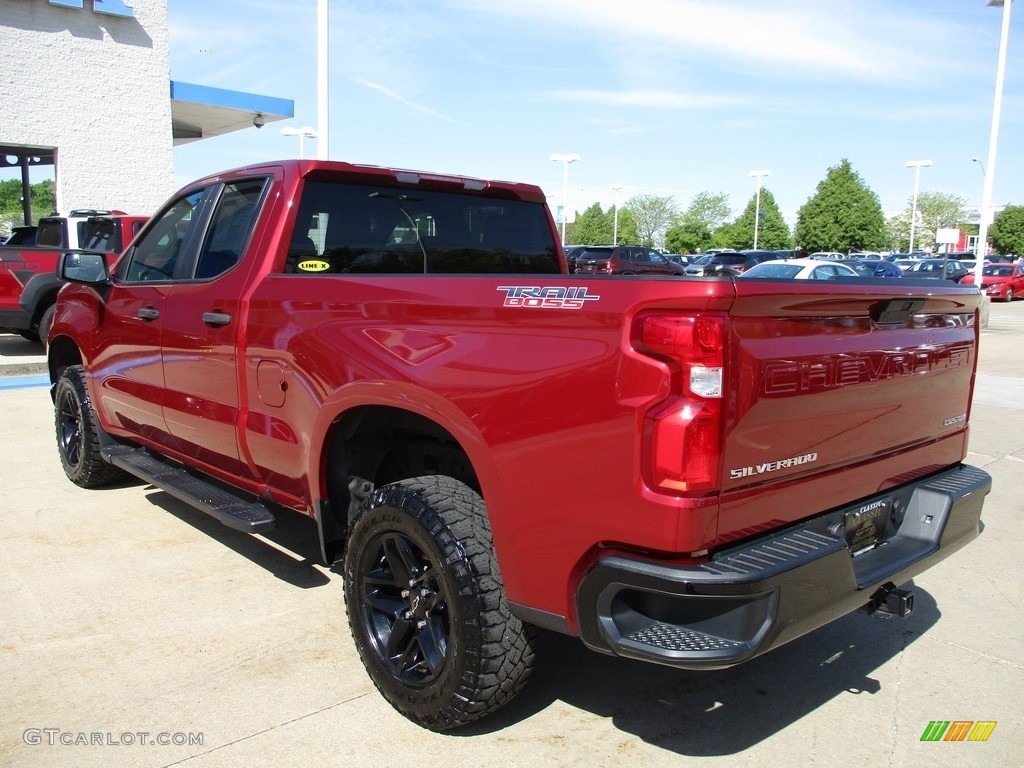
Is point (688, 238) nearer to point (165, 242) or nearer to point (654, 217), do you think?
point (654, 217)

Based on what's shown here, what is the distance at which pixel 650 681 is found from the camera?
11.4 ft

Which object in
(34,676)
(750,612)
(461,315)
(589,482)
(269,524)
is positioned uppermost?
(461,315)

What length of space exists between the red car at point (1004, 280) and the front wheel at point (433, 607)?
123 ft

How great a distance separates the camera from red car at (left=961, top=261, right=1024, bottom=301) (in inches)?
1415

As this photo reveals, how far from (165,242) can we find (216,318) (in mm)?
1062

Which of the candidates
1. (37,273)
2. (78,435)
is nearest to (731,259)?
(37,273)

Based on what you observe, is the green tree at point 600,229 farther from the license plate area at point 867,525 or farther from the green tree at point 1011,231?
the license plate area at point 867,525

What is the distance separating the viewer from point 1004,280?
36188 millimetres

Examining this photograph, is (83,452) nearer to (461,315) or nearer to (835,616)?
(461,315)

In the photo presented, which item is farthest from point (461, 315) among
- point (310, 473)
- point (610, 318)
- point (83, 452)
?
point (83, 452)

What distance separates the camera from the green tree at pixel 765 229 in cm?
6731

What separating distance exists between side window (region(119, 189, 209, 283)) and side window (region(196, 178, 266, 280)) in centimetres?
18

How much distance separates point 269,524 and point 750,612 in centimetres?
221

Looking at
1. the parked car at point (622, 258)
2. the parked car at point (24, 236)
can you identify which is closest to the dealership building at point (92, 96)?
the parked car at point (24, 236)
